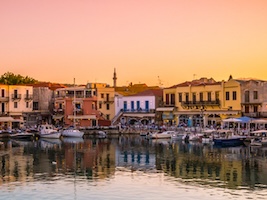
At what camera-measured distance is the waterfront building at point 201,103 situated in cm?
6256

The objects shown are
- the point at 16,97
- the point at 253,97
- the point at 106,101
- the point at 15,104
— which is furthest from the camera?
the point at 106,101

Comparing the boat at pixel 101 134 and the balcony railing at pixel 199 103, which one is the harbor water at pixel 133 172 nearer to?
the boat at pixel 101 134

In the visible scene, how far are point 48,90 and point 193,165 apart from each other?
44579 mm

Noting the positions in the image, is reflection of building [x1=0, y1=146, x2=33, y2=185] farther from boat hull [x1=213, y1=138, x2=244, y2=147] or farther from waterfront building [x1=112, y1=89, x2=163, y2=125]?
waterfront building [x1=112, y1=89, x2=163, y2=125]

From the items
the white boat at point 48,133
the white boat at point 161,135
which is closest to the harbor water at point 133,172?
the white boat at point 161,135

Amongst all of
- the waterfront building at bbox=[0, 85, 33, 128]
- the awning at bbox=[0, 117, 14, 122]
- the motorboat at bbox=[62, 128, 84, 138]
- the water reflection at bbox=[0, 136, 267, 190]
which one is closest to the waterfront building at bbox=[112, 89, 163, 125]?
the motorboat at bbox=[62, 128, 84, 138]

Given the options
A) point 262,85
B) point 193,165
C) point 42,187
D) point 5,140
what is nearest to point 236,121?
point 262,85

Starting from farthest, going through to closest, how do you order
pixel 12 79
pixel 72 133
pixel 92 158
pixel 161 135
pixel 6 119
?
pixel 12 79, pixel 6 119, pixel 72 133, pixel 161 135, pixel 92 158

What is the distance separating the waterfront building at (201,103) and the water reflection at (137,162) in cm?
1159

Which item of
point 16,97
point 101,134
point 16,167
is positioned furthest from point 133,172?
point 16,97

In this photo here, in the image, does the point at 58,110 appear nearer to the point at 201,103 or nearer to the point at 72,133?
the point at 72,133

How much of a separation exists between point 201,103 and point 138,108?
10773 millimetres

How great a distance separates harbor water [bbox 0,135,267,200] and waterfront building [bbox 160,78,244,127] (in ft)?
40.9

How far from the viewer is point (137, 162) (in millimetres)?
39375
